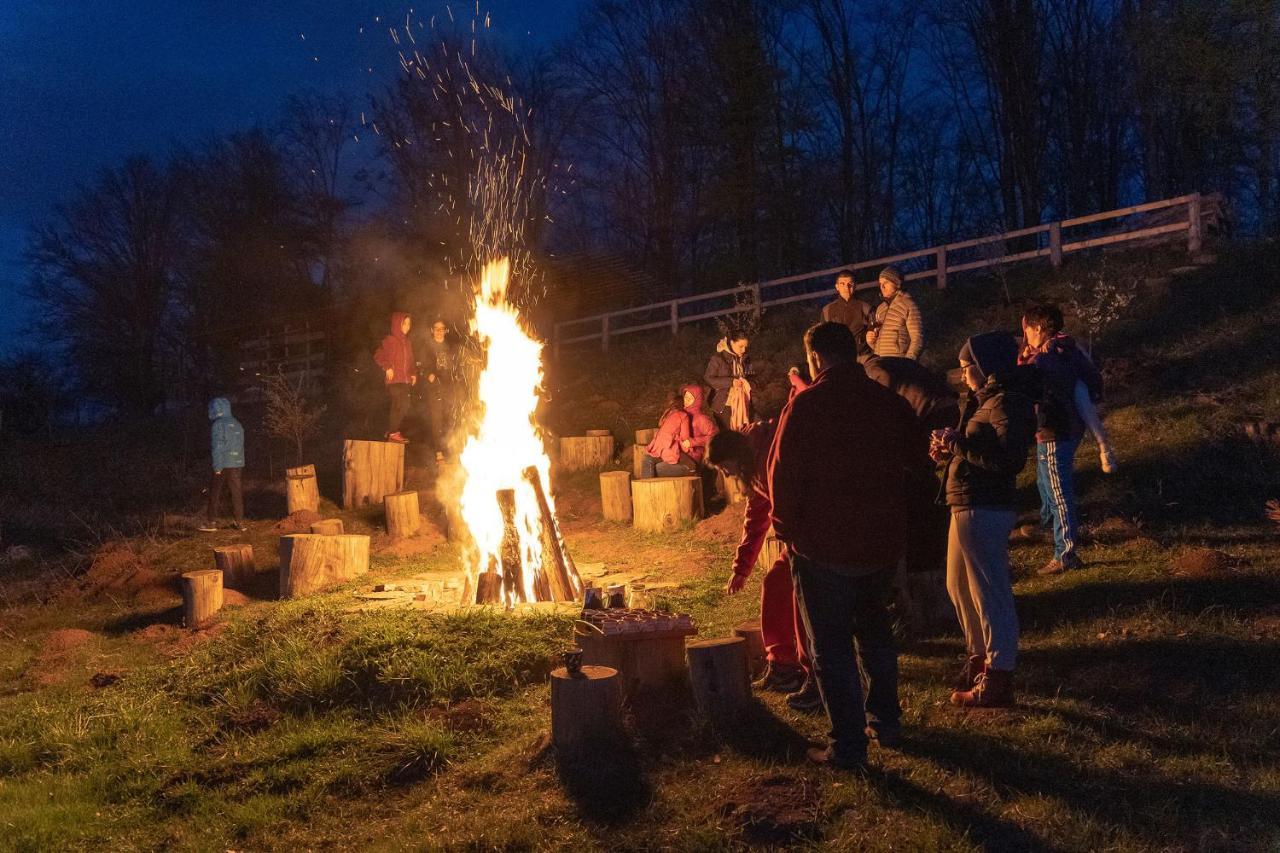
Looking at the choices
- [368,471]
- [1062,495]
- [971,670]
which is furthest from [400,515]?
[971,670]

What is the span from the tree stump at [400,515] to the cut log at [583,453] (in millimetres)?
3199

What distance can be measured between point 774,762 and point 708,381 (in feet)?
29.0

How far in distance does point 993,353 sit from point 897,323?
4592 mm

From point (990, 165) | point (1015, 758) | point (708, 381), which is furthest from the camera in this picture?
point (990, 165)

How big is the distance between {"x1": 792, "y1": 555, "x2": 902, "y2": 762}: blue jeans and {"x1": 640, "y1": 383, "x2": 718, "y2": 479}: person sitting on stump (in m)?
7.05

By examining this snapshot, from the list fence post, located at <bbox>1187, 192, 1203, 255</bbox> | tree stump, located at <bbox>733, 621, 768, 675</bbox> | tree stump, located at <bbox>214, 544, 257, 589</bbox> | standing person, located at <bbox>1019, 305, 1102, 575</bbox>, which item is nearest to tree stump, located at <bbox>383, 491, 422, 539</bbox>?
tree stump, located at <bbox>214, 544, 257, 589</bbox>

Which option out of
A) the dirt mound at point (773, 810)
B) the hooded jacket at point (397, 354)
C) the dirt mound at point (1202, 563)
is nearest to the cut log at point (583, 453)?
the hooded jacket at point (397, 354)

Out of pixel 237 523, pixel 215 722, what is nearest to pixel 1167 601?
pixel 215 722

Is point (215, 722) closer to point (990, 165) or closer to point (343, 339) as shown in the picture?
point (343, 339)

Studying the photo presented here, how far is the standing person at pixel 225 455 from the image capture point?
1132 centimetres

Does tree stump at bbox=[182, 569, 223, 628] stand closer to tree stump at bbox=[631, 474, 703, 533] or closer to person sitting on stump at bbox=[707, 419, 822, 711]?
tree stump at bbox=[631, 474, 703, 533]

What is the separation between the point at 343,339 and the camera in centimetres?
2469

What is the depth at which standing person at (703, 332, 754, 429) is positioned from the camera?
37.3ft

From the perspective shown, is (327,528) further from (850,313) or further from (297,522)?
(850,313)
